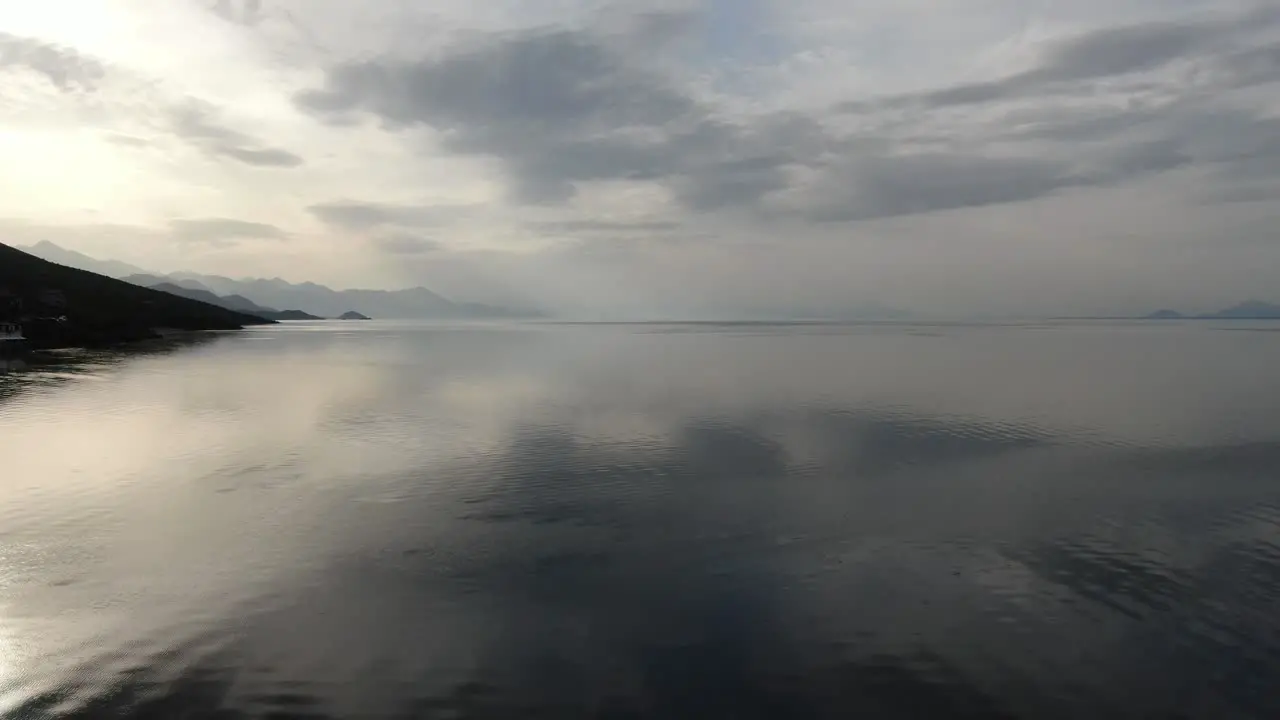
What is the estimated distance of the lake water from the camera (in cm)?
1498

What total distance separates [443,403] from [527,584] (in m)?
42.1

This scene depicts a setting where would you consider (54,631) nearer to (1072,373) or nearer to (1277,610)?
(1277,610)

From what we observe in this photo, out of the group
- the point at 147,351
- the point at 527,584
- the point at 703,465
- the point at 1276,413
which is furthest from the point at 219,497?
the point at 147,351

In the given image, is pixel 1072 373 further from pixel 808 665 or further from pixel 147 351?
pixel 147 351

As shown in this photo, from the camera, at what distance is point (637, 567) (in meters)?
21.9

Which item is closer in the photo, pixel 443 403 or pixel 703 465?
pixel 703 465

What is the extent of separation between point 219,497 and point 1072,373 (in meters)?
96.8

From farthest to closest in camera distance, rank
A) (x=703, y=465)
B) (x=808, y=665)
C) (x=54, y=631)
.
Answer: (x=703, y=465)
(x=54, y=631)
(x=808, y=665)

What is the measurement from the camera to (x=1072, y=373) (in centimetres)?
8794

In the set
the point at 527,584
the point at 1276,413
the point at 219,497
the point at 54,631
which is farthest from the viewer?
the point at 1276,413

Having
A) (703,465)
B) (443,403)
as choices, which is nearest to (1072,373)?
A: (703,465)

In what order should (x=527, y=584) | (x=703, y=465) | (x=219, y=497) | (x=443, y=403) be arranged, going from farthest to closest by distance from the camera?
(x=443, y=403)
(x=703, y=465)
(x=219, y=497)
(x=527, y=584)

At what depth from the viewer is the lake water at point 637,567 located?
49.2ft

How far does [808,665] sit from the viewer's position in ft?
52.2
